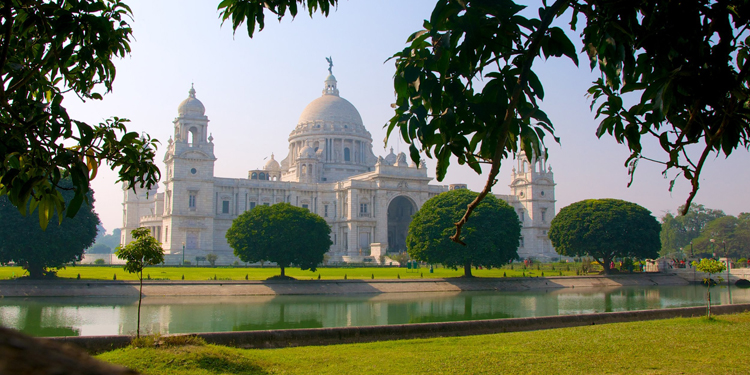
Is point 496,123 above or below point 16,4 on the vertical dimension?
below

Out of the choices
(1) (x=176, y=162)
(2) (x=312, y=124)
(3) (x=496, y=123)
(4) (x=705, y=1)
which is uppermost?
(2) (x=312, y=124)

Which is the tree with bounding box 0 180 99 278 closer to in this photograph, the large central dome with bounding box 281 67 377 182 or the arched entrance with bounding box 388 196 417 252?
the arched entrance with bounding box 388 196 417 252

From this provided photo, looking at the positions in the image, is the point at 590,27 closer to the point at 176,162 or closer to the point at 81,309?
the point at 81,309

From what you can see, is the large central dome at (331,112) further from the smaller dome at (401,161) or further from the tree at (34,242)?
the tree at (34,242)

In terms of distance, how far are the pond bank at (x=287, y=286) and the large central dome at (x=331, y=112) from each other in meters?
59.4

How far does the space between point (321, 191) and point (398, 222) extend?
→ 1257 centimetres

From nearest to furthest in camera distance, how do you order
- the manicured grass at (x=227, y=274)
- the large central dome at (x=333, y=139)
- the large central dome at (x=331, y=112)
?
the manicured grass at (x=227, y=274)
the large central dome at (x=333, y=139)
the large central dome at (x=331, y=112)

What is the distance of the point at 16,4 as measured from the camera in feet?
18.7

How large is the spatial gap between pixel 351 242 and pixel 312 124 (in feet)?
88.6

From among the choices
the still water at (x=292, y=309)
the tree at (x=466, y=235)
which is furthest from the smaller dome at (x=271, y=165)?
the still water at (x=292, y=309)

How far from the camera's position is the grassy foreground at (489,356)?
9.86 m

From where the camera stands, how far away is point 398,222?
8575 cm

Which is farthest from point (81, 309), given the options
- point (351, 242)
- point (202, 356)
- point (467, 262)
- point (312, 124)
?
point (312, 124)

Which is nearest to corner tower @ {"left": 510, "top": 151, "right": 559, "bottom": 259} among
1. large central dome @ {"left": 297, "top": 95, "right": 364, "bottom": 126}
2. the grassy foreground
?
large central dome @ {"left": 297, "top": 95, "right": 364, "bottom": 126}
